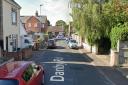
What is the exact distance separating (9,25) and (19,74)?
2309 cm

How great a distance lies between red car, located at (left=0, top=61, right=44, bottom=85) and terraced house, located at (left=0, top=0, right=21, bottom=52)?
58.0 feet

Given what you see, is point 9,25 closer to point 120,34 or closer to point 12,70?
point 120,34

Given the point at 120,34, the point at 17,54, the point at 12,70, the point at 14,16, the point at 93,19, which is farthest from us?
the point at 14,16

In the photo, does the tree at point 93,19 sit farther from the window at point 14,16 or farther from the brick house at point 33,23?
the brick house at point 33,23

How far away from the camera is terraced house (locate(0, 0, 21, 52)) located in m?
30.6

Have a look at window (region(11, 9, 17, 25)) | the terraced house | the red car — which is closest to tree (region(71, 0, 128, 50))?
window (region(11, 9, 17, 25))

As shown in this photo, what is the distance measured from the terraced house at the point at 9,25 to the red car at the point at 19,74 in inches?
696

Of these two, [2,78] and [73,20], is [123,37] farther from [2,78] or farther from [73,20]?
[2,78]

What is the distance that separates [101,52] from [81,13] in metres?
4.86

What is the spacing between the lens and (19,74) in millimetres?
10969

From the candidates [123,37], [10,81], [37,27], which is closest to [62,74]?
[123,37]

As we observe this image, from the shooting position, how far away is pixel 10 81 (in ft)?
34.1

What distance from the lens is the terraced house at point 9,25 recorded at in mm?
30597

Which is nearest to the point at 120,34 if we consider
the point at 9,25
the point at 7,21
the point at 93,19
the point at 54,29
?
the point at 93,19
